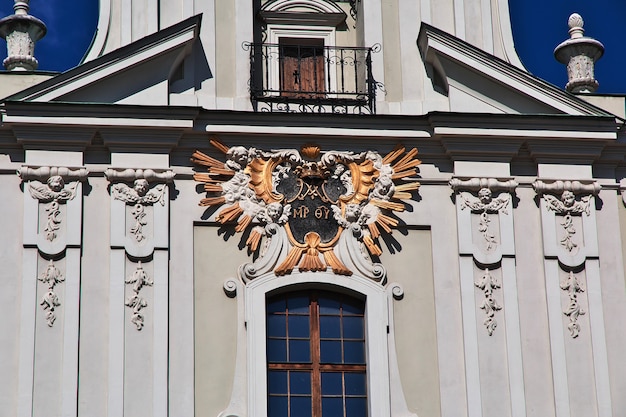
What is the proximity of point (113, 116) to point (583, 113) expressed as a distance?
4936 millimetres

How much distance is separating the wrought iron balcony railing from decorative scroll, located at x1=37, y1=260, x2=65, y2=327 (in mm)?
2860

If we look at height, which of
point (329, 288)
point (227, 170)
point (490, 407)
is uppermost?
point (227, 170)

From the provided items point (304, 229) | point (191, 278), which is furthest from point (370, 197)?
point (191, 278)

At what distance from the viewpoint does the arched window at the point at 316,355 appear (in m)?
18.9

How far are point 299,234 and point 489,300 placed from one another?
6.73 ft

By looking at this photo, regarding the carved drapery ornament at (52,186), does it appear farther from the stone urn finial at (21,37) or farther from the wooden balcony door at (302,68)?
the wooden balcony door at (302,68)

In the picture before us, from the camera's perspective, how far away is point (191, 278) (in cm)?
1912

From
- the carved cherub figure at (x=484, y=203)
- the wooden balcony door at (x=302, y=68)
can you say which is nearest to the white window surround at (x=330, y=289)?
the carved cherub figure at (x=484, y=203)

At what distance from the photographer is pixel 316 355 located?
19.1 metres

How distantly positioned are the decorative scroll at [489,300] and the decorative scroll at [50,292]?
4.23m

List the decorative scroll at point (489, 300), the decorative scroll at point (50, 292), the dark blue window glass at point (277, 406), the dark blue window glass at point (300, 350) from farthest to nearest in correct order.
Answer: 1. the decorative scroll at point (489, 300)
2. the dark blue window glass at point (300, 350)
3. the dark blue window glass at point (277, 406)
4. the decorative scroll at point (50, 292)

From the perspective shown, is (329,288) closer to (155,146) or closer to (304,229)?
(304,229)

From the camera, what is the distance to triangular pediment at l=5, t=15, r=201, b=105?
19.4 meters

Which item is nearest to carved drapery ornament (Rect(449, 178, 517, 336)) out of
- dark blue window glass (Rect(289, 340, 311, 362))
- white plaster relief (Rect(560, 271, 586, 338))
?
white plaster relief (Rect(560, 271, 586, 338))
